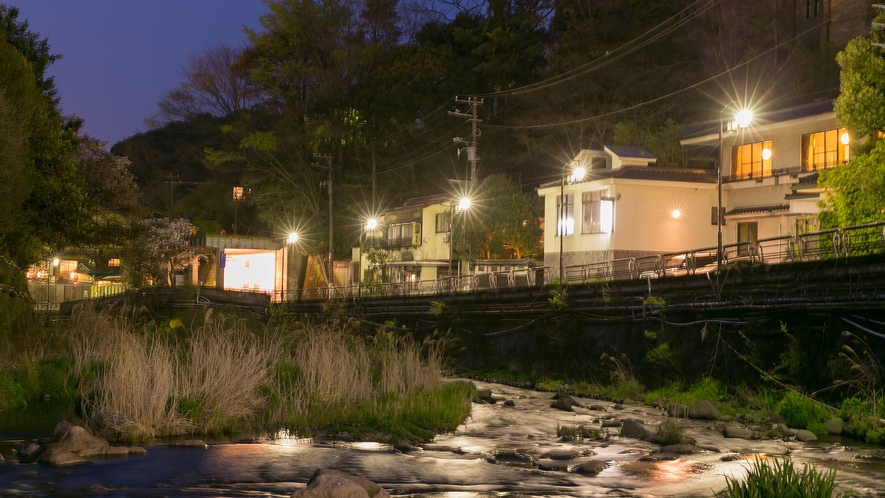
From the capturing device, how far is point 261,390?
20.4m

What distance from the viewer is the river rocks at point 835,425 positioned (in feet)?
60.8

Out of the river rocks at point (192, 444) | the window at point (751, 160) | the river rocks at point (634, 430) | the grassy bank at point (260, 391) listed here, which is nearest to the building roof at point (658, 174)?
the window at point (751, 160)

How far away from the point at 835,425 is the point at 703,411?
337 cm

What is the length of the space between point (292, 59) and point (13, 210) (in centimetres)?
4302

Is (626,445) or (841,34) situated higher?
(841,34)

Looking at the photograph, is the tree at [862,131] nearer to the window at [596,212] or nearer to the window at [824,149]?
the window at [824,149]

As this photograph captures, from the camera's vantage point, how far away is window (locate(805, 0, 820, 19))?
58094 millimetres

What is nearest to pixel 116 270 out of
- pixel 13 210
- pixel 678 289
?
pixel 13 210

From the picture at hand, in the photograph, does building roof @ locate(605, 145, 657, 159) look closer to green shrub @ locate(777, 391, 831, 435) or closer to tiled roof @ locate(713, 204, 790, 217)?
tiled roof @ locate(713, 204, 790, 217)

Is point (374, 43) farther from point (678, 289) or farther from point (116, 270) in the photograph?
point (678, 289)

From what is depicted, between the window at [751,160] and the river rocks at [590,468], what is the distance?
27.5 metres

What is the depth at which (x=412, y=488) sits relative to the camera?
43.8ft

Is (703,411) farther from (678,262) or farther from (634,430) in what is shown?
(678,262)

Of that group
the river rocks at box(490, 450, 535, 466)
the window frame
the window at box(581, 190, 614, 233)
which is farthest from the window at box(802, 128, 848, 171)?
the river rocks at box(490, 450, 535, 466)
